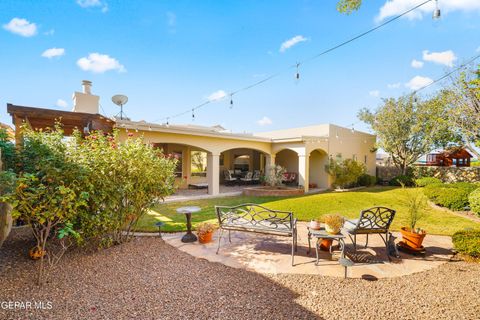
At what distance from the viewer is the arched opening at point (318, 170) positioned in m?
14.0

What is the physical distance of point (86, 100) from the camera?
7879 millimetres

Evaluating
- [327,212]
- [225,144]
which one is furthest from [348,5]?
[225,144]

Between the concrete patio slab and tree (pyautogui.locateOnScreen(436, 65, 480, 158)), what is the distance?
958cm

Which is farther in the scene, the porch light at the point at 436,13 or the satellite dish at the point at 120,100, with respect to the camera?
the satellite dish at the point at 120,100

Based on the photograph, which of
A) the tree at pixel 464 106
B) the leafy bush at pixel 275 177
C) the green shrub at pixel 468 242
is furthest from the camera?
the leafy bush at pixel 275 177

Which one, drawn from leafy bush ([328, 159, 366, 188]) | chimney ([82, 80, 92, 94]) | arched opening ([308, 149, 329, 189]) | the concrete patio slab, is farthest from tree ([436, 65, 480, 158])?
chimney ([82, 80, 92, 94])

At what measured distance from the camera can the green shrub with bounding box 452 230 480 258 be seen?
150 inches

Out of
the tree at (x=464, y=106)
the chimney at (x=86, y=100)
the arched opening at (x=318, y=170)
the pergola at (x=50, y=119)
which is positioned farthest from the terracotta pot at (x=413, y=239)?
the tree at (x=464, y=106)

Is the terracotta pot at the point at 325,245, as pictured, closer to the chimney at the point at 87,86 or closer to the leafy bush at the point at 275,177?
the leafy bush at the point at 275,177

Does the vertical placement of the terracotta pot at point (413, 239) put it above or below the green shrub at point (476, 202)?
below

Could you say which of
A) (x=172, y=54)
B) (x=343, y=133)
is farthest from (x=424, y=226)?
(x=172, y=54)

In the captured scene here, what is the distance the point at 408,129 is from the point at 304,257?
15.8m

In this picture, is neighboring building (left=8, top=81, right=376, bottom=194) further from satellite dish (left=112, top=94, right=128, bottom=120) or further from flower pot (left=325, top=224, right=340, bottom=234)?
flower pot (left=325, top=224, right=340, bottom=234)

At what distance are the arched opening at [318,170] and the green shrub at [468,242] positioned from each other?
32.5ft
